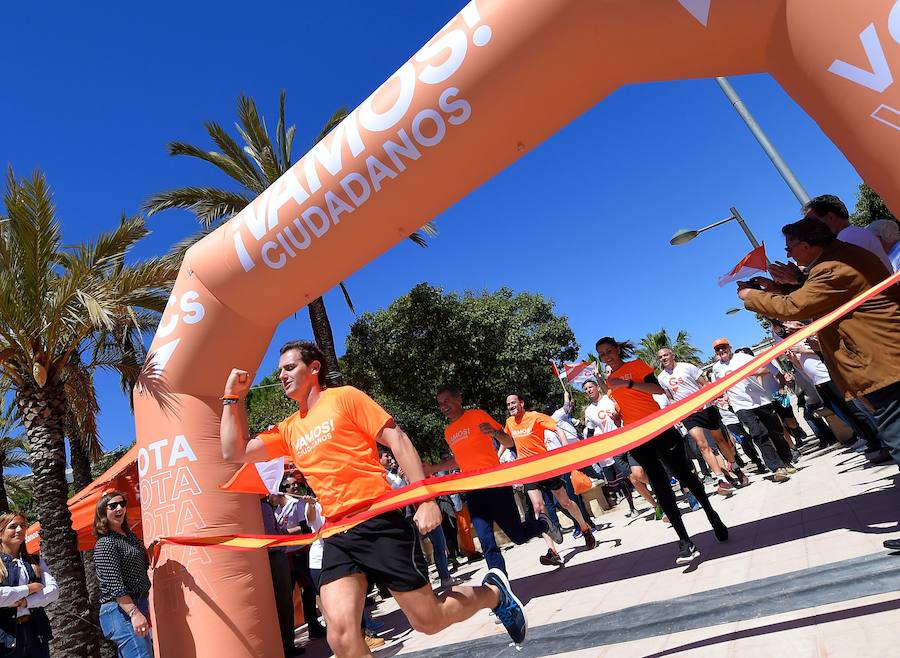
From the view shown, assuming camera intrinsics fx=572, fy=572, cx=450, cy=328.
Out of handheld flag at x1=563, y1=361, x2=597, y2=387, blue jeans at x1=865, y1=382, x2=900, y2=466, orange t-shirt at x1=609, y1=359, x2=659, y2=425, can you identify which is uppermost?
handheld flag at x1=563, y1=361, x2=597, y2=387

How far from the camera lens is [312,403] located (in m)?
3.39

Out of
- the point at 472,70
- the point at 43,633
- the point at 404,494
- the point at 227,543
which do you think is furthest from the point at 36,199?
the point at 404,494

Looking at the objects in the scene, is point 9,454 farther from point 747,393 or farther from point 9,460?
point 747,393

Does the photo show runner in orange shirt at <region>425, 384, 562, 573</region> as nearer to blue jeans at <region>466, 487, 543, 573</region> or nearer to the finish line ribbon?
blue jeans at <region>466, 487, 543, 573</region>

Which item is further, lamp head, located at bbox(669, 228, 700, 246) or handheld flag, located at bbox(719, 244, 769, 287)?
lamp head, located at bbox(669, 228, 700, 246)

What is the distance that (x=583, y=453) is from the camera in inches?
128

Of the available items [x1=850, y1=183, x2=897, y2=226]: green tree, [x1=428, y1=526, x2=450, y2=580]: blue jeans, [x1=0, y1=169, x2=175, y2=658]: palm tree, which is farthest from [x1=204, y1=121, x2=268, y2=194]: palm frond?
[x1=850, y1=183, x2=897, y2=226]: green tree

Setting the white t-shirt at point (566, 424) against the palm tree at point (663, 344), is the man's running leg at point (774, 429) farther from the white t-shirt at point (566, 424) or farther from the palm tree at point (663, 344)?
the palm tree at point (663, 344)

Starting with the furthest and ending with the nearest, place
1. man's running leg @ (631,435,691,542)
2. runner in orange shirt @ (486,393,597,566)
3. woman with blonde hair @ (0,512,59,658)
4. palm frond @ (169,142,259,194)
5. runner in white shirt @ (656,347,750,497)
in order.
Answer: palm frond @ (169,142,259,194) → runner in white shirt @ (656,347,750,497) → runner in orange shirt @ (486,393,597,566) → woman with blonde hair @ (0,512,59,658) → man's running leg @ (631,435,691,542)

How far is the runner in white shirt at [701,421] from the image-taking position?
7.48 metres

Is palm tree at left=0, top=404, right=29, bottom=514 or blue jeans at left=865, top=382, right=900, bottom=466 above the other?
palm tree at left=0, top=404, right=29, bottom=514

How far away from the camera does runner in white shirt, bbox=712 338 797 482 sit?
7.25 meters

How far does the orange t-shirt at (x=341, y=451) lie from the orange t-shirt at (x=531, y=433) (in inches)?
160

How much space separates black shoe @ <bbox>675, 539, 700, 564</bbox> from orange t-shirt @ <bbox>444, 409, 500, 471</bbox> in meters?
1.79
